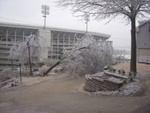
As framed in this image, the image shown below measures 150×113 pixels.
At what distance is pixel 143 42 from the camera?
32469 millimetres

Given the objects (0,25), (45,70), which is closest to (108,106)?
(45,70)

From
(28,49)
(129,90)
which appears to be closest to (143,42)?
(28,49)

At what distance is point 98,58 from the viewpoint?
22.3 metres

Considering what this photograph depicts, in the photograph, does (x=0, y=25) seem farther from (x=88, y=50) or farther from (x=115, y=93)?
(x=115, y=93)

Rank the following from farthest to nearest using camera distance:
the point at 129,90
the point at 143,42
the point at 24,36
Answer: the point at 24,36, the point at 143,42, the point at 129,90

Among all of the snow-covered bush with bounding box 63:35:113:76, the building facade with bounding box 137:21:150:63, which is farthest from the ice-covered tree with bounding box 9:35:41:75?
the building facade with bounding box 137:21:150:63

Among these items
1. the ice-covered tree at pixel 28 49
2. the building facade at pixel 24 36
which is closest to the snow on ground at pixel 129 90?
the ice-covered tree at pixel 28 49

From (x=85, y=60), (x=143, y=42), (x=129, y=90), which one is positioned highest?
(x=143, y=42)

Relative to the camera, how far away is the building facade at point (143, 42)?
31.9 m

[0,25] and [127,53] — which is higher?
[0,25]

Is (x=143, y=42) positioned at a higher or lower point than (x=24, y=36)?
lower

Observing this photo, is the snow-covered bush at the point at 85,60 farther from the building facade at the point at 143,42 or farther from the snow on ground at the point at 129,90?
the building facade at the point at 143,42

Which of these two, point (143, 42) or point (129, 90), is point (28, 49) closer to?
point (143, 42)

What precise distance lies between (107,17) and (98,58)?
8.79m
